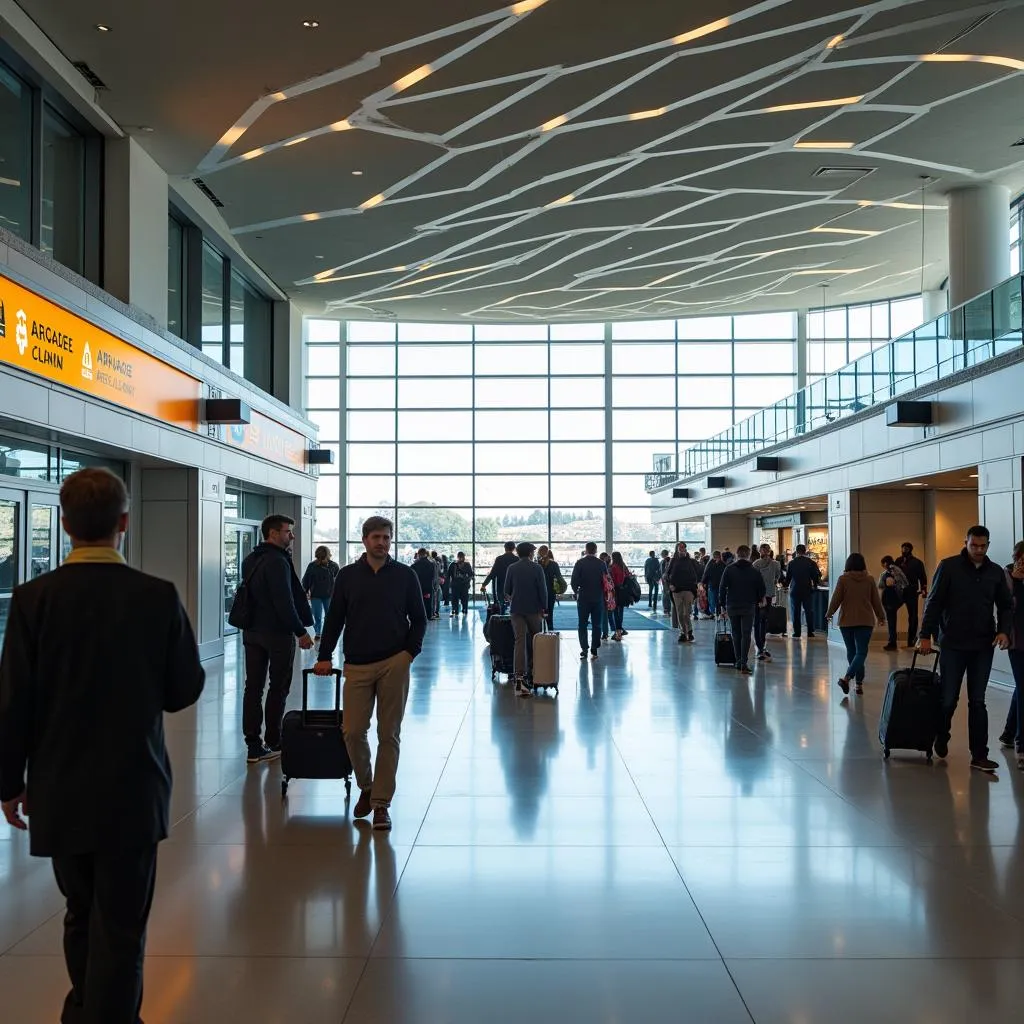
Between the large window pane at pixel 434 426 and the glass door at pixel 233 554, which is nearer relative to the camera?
the glass door at pixel 233 554

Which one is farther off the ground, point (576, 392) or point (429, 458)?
point (576, 392)

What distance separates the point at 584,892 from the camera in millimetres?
4758

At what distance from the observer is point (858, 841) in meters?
5.60

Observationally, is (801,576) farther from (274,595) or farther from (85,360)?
(274,595)

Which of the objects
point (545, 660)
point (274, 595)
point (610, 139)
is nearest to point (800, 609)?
point (545, 660)

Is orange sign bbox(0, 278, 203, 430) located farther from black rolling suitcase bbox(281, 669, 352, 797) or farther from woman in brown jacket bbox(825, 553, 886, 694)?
woman in brown jacket bbox(825, 553, 886, 694)

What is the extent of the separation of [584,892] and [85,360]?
874cm

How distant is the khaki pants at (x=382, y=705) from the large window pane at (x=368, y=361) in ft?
97.1

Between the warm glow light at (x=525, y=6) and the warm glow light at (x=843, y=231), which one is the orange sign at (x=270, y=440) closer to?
the warm glow light at (x=525, y=6)

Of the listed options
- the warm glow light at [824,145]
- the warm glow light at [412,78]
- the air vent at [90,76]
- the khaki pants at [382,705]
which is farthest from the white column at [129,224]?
the warm glow light at [824,145]

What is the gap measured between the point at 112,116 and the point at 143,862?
1166cm

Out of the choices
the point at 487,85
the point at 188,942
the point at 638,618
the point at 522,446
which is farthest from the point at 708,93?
the point at 522,446

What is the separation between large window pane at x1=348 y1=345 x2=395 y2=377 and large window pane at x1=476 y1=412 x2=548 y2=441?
350 cm

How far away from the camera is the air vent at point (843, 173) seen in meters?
16.5
